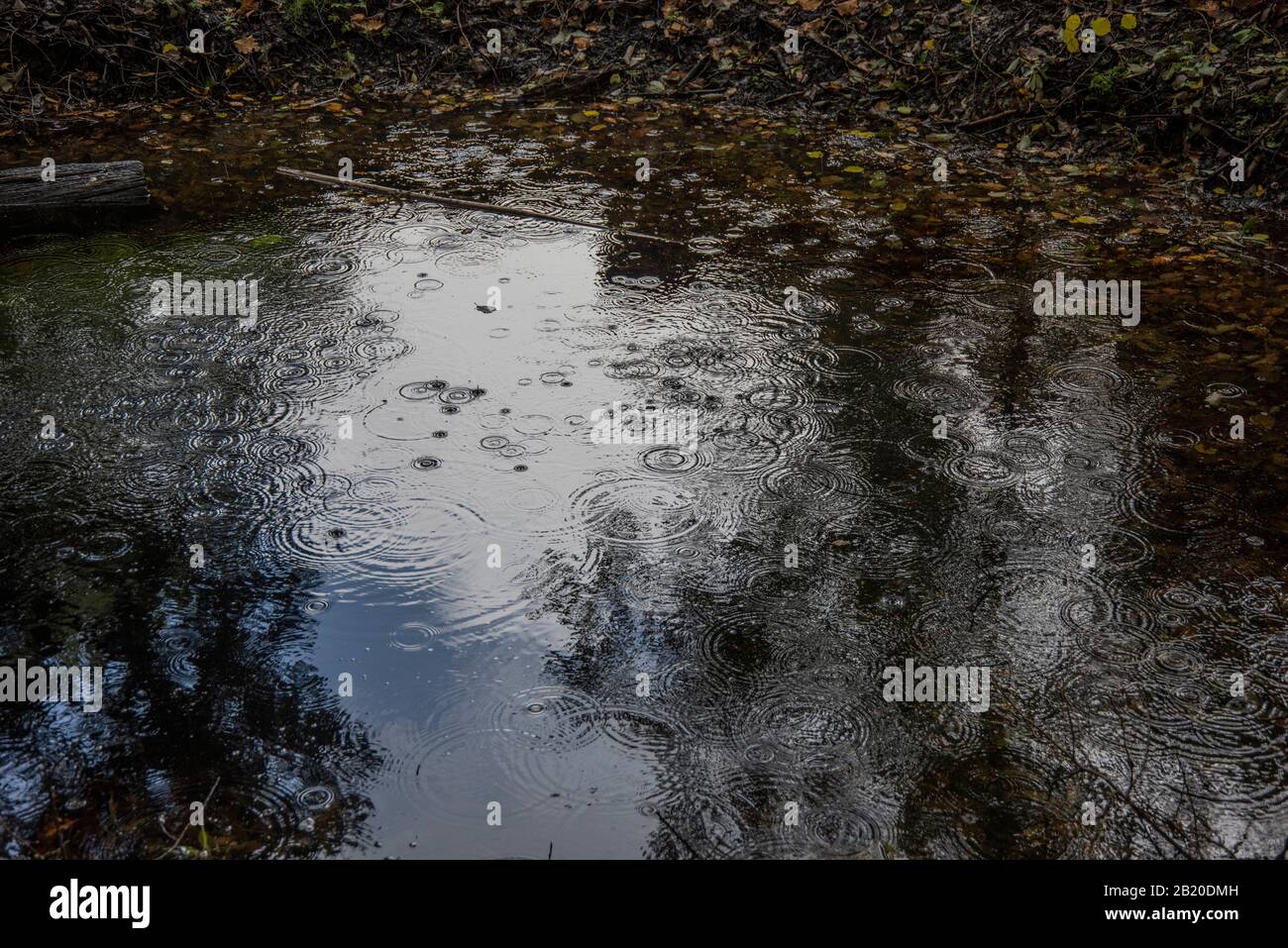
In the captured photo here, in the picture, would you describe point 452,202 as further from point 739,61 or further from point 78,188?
point 739,61

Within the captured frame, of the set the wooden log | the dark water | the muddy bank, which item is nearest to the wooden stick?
the dark water

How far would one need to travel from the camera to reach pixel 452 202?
7.77 m

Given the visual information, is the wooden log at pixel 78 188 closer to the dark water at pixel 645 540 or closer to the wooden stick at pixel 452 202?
the dark water at pixel 645 540

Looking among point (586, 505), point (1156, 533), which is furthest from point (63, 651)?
point (1156, 533)

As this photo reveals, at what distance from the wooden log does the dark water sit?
46 centimetres

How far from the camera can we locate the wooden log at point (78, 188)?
7.38 metres

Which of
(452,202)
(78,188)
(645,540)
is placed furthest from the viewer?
(452,202)

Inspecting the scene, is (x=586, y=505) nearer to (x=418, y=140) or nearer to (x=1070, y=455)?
(x=1070, y=455)

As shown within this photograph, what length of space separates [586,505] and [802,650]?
1188mm

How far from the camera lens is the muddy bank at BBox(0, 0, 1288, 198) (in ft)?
28.0

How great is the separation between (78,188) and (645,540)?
563 cm

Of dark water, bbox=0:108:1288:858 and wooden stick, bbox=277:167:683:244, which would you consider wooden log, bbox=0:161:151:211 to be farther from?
wooden stick, bbox=277:167:683:244

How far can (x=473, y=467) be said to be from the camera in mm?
4641

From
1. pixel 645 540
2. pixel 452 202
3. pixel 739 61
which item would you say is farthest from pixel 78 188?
pixel 739 61
